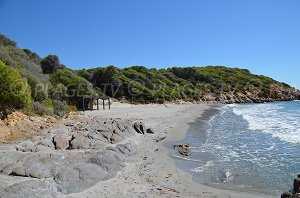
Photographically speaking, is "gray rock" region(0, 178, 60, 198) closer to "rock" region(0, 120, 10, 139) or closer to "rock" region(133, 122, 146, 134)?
"rock" region(0, 120, 10, 139)

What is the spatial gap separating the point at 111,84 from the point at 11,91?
4219 cm

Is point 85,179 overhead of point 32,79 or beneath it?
beneath

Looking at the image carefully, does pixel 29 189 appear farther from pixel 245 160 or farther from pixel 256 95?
pixel 256 95

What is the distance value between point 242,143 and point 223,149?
104 inches

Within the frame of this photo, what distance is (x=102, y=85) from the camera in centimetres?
6306

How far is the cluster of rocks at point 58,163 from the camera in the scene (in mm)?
10711

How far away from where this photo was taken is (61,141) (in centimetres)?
1691

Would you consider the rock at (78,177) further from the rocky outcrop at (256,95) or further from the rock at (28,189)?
the rocky outcrop at (256,95)

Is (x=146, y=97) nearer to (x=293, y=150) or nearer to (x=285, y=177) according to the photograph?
(x=293, y=150)

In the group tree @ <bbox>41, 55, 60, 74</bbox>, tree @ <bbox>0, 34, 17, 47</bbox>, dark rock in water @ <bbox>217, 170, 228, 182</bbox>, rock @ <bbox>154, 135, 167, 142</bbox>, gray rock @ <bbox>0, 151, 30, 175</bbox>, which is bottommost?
dark rock in water @ <bbox>217, 170, 228, 182</bbox>

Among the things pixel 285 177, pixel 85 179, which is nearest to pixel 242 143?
pixel 285 177

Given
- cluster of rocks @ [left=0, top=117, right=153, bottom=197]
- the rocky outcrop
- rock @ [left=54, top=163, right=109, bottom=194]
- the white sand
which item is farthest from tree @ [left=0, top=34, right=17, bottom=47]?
the rocky outcrop

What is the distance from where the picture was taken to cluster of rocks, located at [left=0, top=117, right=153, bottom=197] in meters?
10.7

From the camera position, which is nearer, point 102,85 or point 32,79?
point 32,79
